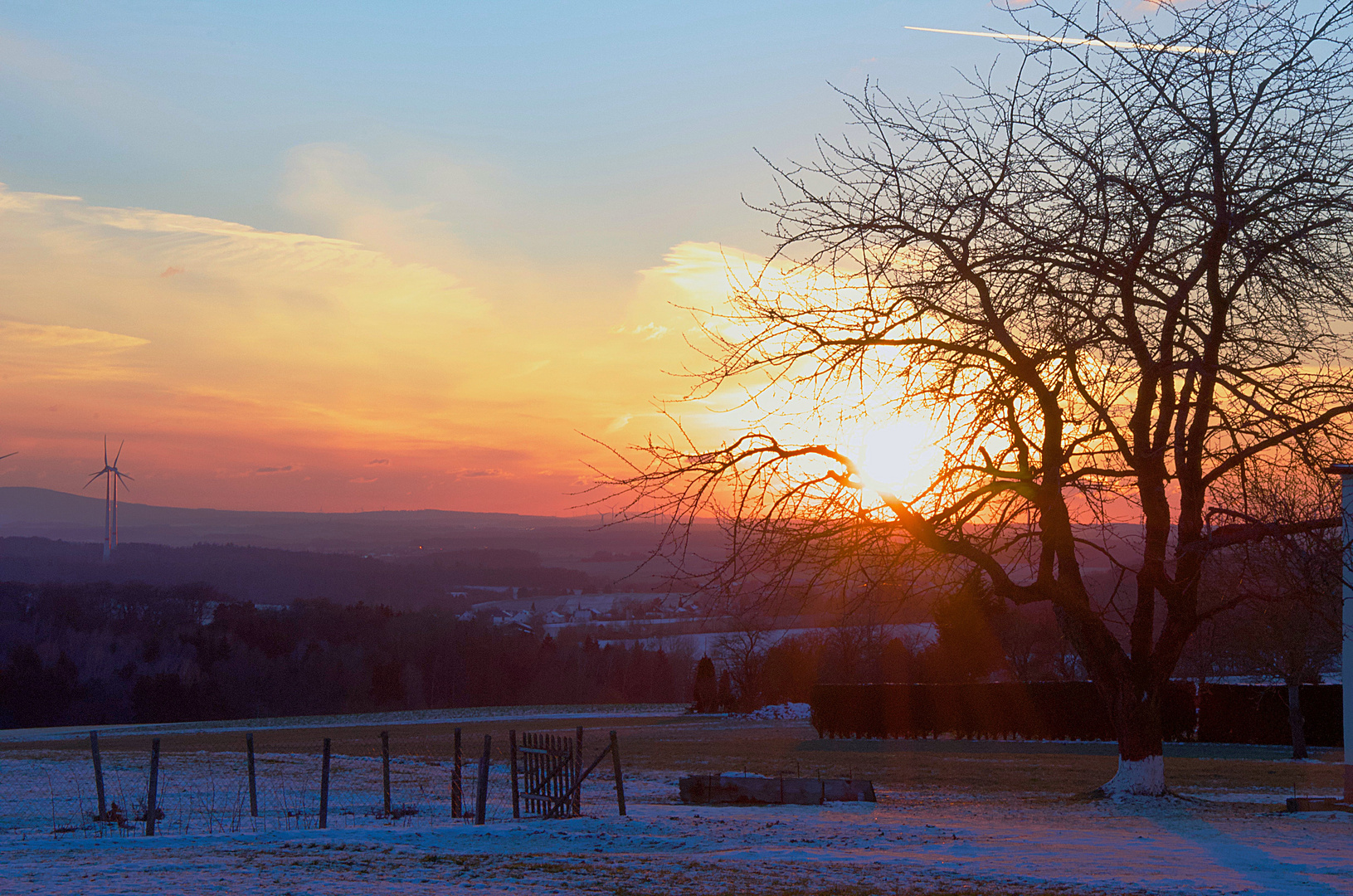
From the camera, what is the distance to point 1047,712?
44656 mm

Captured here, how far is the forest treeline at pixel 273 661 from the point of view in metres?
96.2

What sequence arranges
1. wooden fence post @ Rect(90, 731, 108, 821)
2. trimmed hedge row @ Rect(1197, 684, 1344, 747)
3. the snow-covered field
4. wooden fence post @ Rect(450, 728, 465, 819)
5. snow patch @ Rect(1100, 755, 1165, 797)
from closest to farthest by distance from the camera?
the snow-covered field → wooden fence post @ Rect(90, 731, 108, 821) → wooden fence post @ Rect(450, 728, 465, 819) → snow patch @ Rect(1100, 755, 1165, 797) → trimmed hedge row @ Rect(1197, 684, 1344, 747)

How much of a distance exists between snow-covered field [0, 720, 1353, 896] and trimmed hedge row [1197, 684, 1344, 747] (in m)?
Answer: 19.9

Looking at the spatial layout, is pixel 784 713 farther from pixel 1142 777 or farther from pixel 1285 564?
pixel 1285 564

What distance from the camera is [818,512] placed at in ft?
50.8

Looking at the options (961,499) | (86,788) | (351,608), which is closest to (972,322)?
(961,499)

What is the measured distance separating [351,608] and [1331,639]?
11337 cm

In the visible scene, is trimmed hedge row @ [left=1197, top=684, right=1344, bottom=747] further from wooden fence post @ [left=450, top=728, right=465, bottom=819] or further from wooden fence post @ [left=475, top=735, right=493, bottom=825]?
wooden fence post @ [left=475, top=735, right=493, bottom=825]

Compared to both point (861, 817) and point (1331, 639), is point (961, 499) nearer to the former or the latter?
point (861, 817)

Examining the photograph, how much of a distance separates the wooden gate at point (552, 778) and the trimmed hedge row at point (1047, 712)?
84.3 ft

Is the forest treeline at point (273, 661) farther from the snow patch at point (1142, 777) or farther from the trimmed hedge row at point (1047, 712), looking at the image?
the snow patch at point (1142, 777)

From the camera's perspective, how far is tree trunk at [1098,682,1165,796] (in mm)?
18609

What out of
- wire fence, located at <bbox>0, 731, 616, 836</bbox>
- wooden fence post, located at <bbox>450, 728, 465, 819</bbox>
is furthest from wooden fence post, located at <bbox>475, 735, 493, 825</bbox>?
wooden fence post, located at <bbox>450, 728, 465, 819</bbox>

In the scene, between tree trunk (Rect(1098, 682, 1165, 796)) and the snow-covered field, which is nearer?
the snow-covered field
